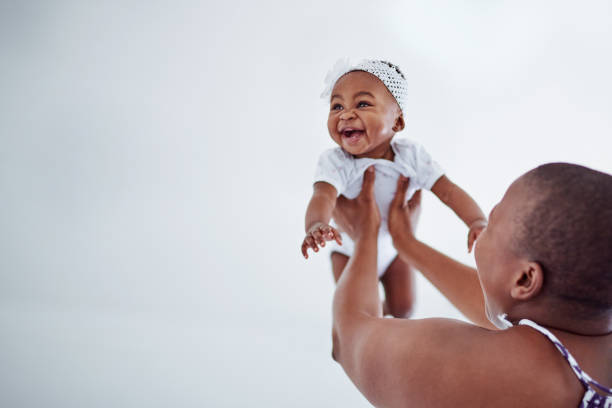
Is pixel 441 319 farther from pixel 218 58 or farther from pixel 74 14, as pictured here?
pixel 74 14

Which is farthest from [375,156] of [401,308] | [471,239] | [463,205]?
[401,308]

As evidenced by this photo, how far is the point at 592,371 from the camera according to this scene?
2.07 ft

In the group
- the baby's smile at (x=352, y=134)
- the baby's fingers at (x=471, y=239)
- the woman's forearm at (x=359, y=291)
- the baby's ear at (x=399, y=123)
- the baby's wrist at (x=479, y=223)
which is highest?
the baby's ear at (x=399, y=123)

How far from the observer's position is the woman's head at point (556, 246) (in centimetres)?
62

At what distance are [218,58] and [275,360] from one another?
1.32m

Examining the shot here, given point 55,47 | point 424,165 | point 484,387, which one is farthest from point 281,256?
point 484,387

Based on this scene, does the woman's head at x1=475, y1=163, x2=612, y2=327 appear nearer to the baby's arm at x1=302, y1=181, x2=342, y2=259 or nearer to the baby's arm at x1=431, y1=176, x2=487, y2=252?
the baby's arm at x1=302, y1=181, x2=342, y2=259

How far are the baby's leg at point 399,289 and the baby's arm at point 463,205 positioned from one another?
31 cm

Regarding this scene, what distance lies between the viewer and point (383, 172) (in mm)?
1475

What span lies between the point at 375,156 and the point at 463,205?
312 millimetres

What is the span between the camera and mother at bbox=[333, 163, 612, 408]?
2.01 ft

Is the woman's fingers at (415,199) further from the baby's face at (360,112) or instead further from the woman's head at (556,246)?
the woman's head at (556,246)

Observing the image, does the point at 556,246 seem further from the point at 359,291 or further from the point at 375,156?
the point at 375,156

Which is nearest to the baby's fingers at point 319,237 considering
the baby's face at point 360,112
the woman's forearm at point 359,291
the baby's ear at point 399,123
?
the woman's forearm at point 359,291
